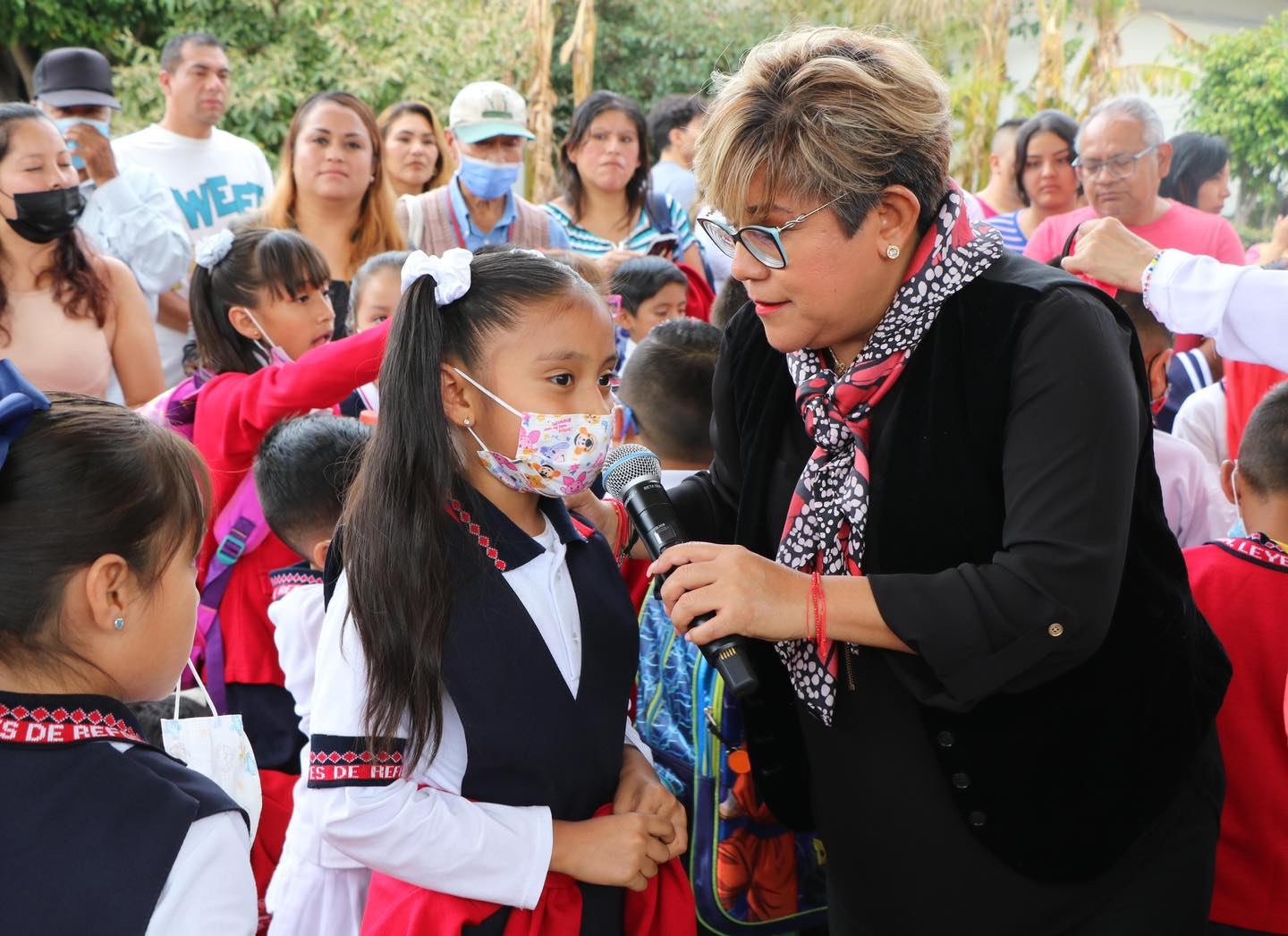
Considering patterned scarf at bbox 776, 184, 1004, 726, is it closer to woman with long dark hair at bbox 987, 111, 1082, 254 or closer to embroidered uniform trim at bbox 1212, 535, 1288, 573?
embroidered uniform trim at bbox 1212, 535, 1288, 573

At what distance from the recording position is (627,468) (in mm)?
2064

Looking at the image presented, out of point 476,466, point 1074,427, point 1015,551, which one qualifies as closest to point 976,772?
point 1015,551

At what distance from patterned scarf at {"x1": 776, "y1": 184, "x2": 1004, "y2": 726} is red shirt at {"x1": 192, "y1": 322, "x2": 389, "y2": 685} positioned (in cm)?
143

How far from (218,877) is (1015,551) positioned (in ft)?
3.85

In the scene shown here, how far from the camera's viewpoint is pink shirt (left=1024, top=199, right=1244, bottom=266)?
494 cm

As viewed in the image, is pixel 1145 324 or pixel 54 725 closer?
pixel 54 725

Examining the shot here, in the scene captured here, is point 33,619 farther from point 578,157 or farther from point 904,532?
point 578,157

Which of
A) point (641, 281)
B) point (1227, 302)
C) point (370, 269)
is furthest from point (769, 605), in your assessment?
point (641, 281)

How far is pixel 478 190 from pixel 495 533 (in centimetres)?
362

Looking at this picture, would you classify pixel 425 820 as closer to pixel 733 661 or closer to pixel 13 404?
pixel 733 661

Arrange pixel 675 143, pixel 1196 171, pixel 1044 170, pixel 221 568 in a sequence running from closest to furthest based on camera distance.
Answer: pixel 221 568 < pixel 1044 170 < pixel 1196 171 < pixel 675 143

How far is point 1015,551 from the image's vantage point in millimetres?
1686

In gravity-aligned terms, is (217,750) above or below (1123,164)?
below

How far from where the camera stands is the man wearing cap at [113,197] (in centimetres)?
508
